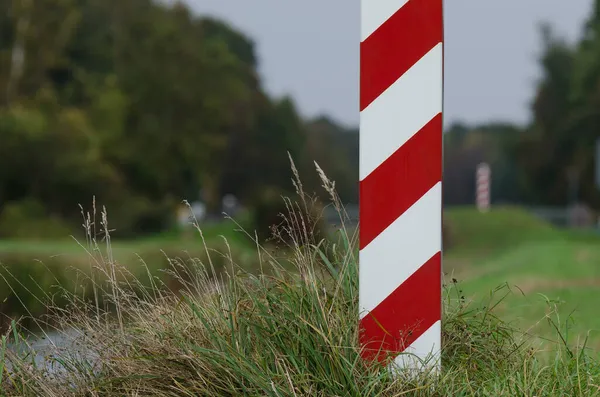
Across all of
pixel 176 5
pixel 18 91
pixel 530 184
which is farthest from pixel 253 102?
pixel 18 91

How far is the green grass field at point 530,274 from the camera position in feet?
23.9

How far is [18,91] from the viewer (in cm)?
4184

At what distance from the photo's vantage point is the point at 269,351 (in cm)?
360

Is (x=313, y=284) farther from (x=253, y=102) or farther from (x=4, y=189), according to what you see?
(x=253, y=102)

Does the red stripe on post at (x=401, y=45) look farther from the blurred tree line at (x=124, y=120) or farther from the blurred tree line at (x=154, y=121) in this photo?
the blurred tree line at (x=124, y=120)

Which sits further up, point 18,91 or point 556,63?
point 18,91

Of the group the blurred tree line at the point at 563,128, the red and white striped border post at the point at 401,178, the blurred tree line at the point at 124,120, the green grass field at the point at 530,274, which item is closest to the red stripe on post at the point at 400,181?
the red and white striped border post at the point at 401,178

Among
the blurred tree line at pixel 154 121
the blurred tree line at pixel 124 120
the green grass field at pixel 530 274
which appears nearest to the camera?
the green grass field at pixel 530 274

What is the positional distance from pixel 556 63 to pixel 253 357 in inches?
2431

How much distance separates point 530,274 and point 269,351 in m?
13.9

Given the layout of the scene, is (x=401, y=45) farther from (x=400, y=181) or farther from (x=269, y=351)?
(x=269, y=351)

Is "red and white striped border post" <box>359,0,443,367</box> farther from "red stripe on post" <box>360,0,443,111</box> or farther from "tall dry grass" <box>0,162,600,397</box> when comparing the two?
"tall dry grass" <box>0,162,600,397</box>

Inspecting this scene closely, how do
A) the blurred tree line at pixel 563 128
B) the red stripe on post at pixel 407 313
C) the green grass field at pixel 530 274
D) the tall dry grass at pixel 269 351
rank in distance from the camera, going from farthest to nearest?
the blurred tree line at pixel 563 128 < the green grass field at pixel 530 274 < the red stripe on post at pixel 407 313 < the tall dry grass at pixel 269 351

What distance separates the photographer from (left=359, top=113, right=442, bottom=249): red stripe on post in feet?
12.6
